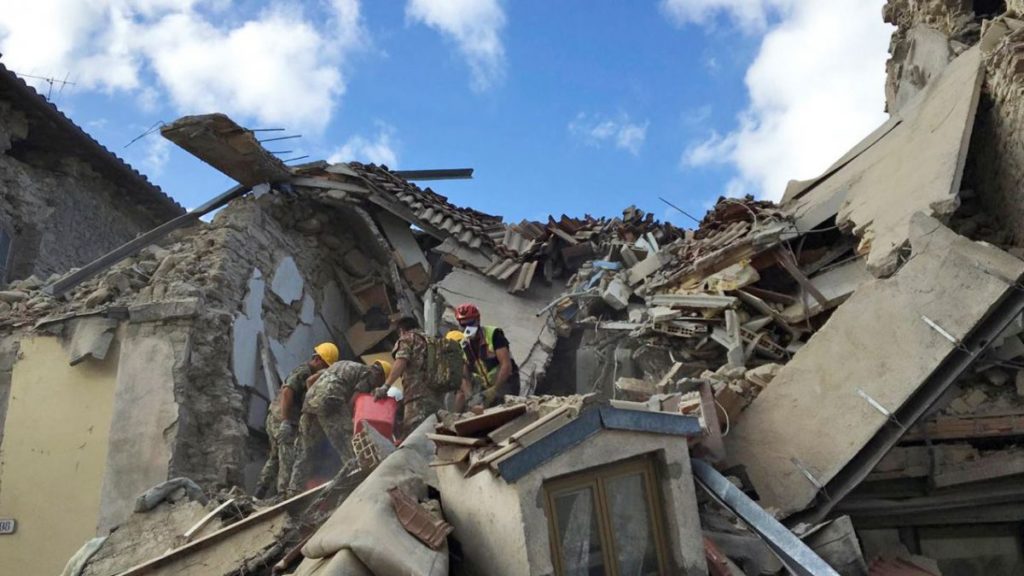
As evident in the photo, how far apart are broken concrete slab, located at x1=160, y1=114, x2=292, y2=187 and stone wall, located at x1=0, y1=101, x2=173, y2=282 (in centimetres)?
460

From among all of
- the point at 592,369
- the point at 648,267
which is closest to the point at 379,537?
the point at 592,369

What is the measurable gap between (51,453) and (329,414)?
3141 mm

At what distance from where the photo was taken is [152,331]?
767cm

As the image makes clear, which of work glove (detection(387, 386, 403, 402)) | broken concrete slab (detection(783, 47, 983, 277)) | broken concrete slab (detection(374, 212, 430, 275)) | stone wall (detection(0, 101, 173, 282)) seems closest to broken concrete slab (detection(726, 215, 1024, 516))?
broken concrete slab (detection(783, 47, 983, 277))

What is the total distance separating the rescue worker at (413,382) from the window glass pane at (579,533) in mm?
2895

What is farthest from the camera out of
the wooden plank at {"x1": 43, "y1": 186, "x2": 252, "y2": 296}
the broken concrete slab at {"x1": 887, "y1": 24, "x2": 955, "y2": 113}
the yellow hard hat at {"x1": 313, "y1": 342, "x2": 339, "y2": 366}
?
the broken concrete slab at {"x1": 887, "y1": 24, "x2": 955, "y2": 113}

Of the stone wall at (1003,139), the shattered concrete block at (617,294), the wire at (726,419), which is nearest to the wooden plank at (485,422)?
the wire at (726,419)

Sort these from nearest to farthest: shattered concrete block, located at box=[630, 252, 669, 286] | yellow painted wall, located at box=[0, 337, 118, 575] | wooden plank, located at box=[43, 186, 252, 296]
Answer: yellow painted wall, located at box=[0, 337, 118, 575], wooden plank, located at box=[43, 186, 252, 296], shattered concrete block, located at box=[630, 252, 669, 286]

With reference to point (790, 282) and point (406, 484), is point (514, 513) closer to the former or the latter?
point (406, 484)

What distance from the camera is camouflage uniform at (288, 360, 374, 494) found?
21.8 feet

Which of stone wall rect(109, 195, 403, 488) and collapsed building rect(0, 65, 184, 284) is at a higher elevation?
collapsed building rect(0, 65, 184, 284)

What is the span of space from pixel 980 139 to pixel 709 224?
3473 mm

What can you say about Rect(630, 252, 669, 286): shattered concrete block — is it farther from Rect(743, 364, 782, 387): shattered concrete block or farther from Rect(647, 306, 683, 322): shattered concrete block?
Rect(743, 364, 782, 387): shattered concrete block

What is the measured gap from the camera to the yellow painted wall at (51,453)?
23.9 feet
